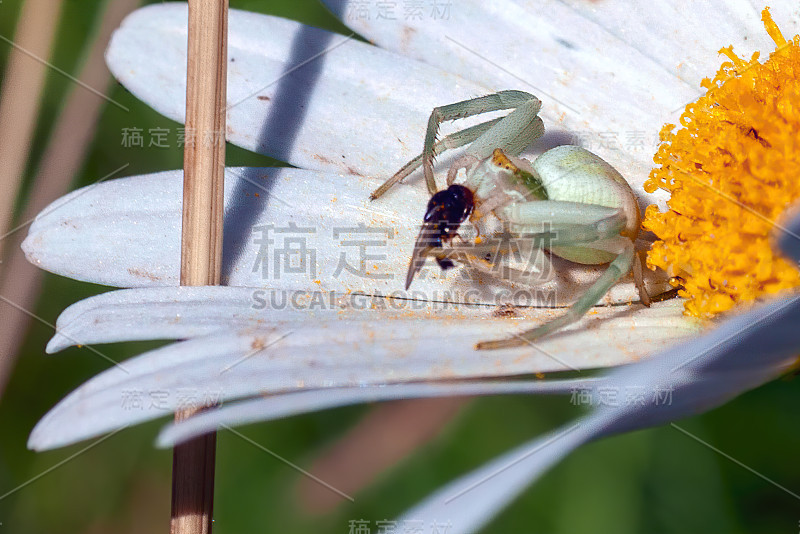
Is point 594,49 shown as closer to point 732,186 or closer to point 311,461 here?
point 732,186

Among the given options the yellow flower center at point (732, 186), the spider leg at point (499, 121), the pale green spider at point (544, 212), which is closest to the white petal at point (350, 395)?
the pale green spider at point (544, 212)

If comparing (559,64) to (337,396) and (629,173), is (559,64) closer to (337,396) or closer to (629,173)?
(629,173)

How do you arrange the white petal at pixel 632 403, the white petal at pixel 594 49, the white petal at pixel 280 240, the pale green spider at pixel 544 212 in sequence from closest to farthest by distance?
the white petal at pixel 632 403, the pale green spider at pixel 544 212, the white petal at pixel 280 240, the white petal at pixel 594 49

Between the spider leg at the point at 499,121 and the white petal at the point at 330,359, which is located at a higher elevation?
the spider leg at the point at 499,121

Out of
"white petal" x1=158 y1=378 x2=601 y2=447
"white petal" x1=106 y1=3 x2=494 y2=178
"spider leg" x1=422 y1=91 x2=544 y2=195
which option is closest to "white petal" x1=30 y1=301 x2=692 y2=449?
"white petal" x1=158 y1=378 x2=601 y2=447

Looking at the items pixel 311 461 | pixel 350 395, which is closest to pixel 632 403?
pixel 350 395

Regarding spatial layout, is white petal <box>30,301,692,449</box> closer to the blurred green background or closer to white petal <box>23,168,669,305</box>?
white petal <box>23,168,669,305</box>

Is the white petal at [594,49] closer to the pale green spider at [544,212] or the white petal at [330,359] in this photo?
the pale green spider at [544,212]
